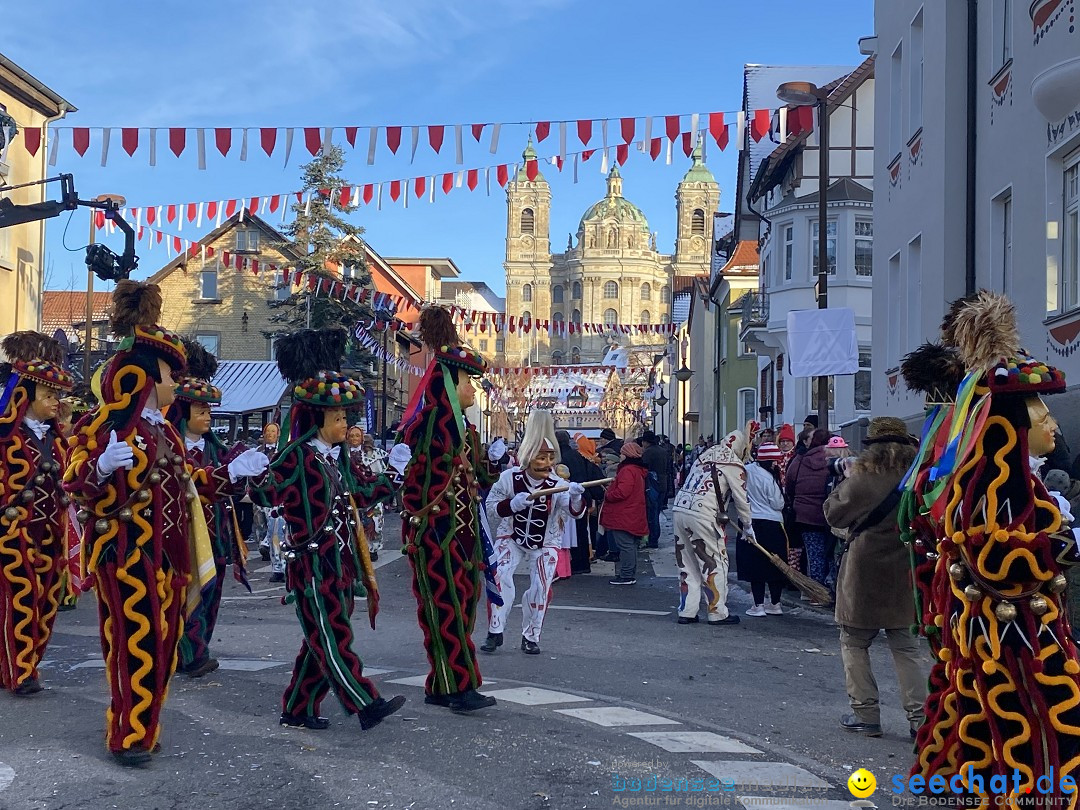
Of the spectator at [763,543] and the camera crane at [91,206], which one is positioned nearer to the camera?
the spectator at [763,543]

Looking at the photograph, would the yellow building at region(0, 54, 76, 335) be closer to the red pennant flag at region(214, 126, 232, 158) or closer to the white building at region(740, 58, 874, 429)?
the red pennant flag at region(214, 126, 232, 158)

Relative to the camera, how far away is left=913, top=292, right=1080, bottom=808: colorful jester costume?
4.15m

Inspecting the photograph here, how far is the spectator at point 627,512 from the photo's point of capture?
13727mm

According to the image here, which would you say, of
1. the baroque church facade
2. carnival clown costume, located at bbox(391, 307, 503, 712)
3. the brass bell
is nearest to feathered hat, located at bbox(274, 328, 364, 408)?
carnival clown costume, located at bbox(391, 307, 503, 712)

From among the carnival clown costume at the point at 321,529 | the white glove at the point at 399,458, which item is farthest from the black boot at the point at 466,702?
the white glove at the point at 399,458

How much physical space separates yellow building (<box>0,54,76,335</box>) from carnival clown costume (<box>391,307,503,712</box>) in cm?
2163

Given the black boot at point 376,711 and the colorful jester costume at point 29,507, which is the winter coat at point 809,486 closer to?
the black boot at point 376,711

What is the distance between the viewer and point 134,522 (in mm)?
5402

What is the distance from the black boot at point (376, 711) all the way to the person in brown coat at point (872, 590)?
241cm

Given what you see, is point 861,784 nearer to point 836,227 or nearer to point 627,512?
point 627,512

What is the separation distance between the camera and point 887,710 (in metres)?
7.03

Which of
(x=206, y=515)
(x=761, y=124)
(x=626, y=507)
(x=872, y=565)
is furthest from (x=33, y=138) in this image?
(x=872, y=565)

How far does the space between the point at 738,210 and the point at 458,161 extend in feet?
81.7

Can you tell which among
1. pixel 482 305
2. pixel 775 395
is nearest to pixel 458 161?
pixel 775 395
